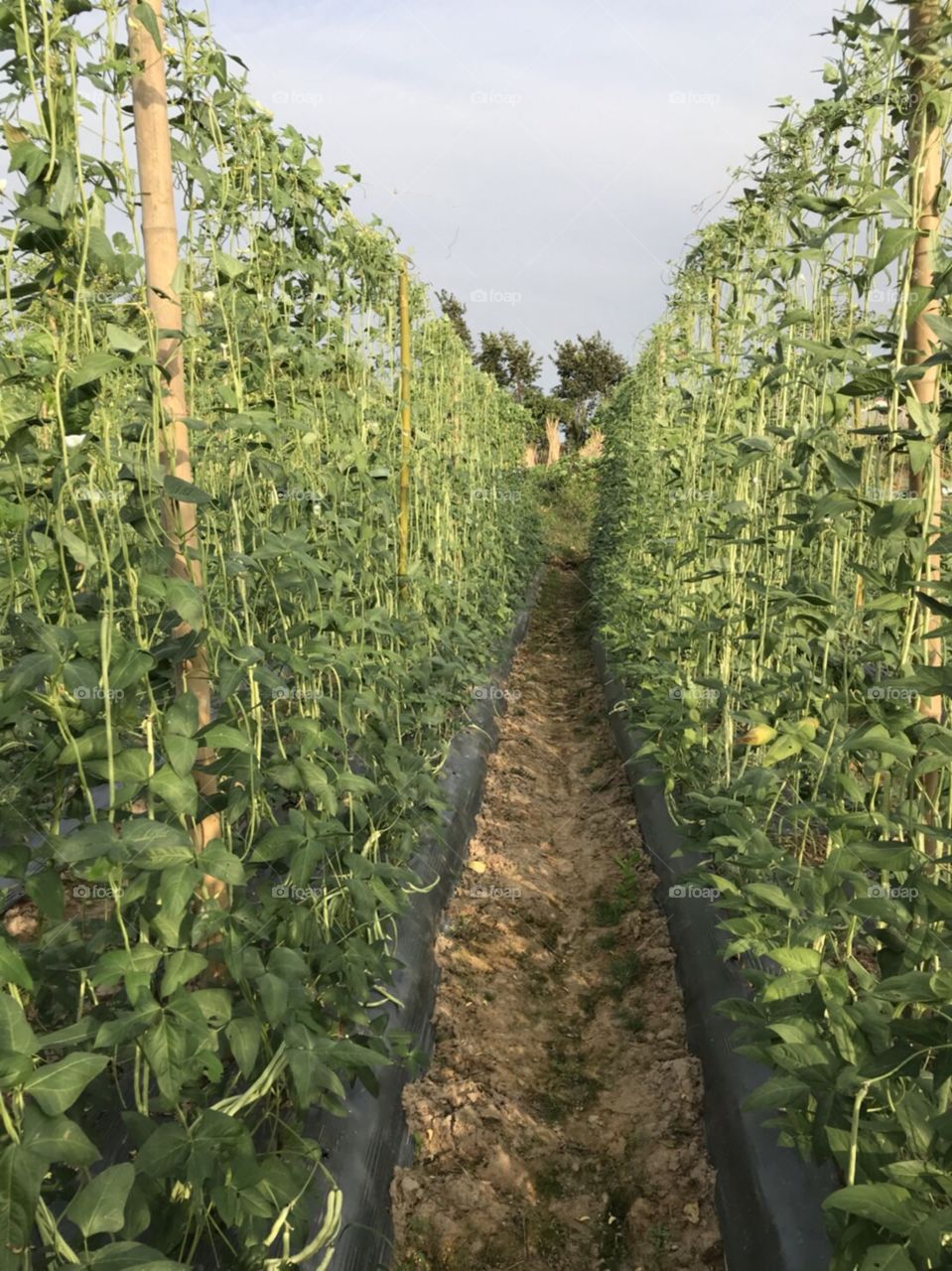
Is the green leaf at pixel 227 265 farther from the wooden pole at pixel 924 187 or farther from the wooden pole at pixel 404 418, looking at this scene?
the wooden pole at pixel 404 418

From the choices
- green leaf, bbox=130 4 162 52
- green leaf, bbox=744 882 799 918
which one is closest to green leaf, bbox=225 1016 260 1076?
green leaf, bbox=744 882 799 918

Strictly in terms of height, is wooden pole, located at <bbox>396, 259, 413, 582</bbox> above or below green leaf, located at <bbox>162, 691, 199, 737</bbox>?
above

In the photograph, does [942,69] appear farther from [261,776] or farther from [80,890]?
[80,890]

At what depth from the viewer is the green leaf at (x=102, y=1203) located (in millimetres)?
1224

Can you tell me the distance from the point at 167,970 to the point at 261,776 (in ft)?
2.04

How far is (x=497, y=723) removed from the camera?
5922mm

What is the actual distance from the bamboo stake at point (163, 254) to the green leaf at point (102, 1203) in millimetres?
750

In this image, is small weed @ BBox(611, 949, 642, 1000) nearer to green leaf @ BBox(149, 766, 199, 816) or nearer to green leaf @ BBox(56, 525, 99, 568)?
green leaf @ BBox(149, 766, 199, 816)

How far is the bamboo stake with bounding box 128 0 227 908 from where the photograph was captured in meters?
1.77

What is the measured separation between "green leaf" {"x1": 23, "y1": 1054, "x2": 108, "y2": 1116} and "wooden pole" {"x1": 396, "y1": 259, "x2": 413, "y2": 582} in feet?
10.4

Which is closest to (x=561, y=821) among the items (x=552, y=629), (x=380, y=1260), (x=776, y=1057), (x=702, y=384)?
(x=702, y=384)

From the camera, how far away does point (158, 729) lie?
1711 millimetres

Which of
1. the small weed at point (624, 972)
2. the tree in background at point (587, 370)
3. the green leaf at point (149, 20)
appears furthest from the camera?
the tree in background at point (587, 370)

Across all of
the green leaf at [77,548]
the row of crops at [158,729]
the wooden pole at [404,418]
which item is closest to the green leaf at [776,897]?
the row of crops at [158,729]
